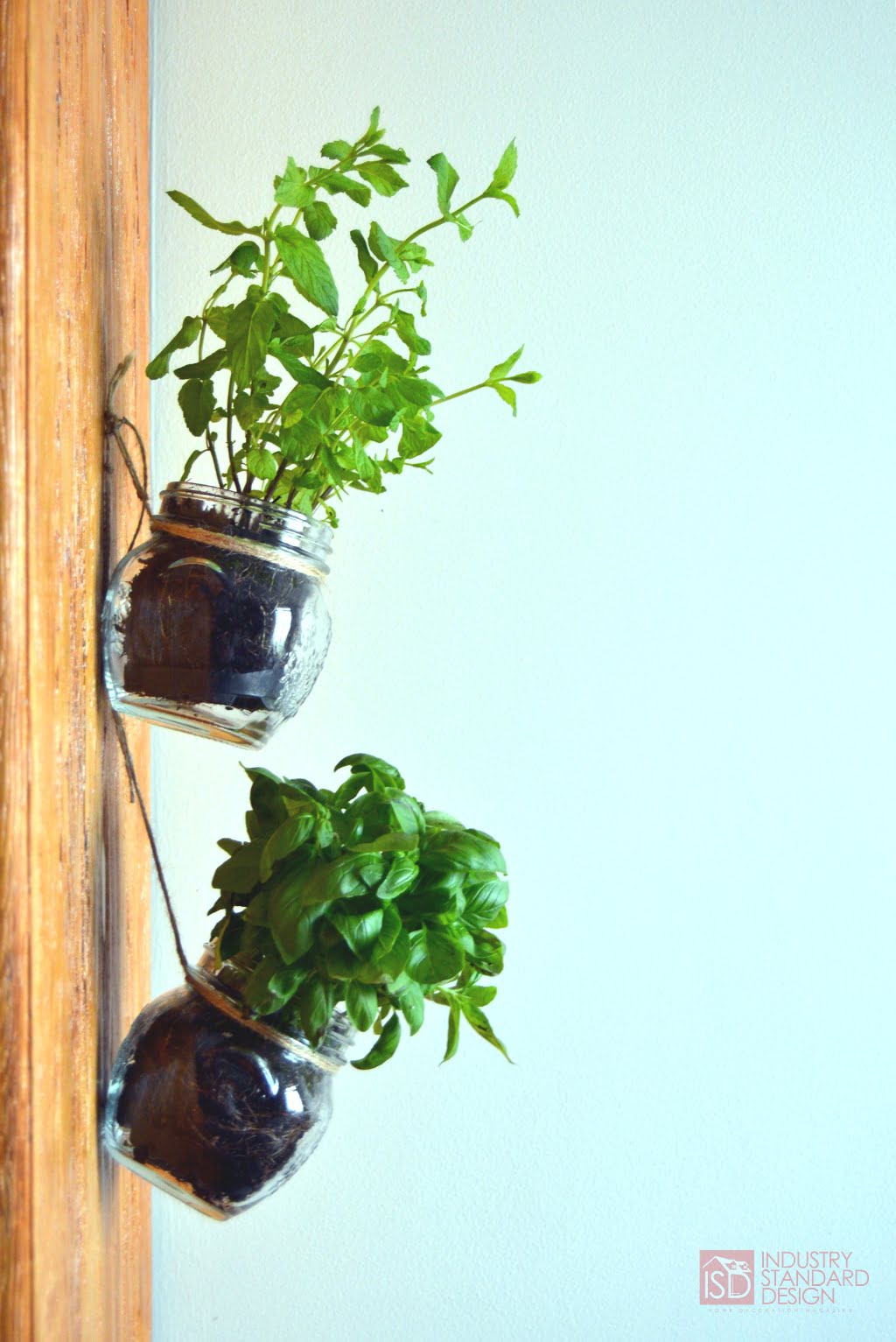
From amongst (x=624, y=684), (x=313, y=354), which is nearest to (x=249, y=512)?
(x=313, y=354)

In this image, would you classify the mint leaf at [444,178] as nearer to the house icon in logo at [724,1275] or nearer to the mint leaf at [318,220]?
the mint leaf at [318,220]

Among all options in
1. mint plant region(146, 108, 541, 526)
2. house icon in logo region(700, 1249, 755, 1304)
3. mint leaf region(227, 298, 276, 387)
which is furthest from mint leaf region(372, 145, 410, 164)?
house icon in logo region(700, 1249, 755, 1304)

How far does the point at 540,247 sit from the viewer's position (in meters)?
1.17

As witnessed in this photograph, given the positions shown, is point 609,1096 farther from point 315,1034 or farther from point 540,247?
point 540,247

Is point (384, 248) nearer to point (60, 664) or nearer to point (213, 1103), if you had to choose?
point (60, 664)

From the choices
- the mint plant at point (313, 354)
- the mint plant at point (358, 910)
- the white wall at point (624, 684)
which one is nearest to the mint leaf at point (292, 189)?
the mint plant at point (313, 354)

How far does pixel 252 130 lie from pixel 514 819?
724 millimetres

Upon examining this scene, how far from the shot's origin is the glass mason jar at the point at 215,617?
0.70m

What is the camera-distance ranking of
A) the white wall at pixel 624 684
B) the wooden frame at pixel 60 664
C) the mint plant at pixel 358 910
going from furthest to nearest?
the white wall at pixel 624 684
the mint plant at pixel 358 910
the wooden frame at pixel 60 664

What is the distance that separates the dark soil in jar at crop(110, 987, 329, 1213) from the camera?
73 cm

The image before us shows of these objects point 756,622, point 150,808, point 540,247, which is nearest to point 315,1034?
point 150,808

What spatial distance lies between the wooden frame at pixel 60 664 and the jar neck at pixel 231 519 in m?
0.05

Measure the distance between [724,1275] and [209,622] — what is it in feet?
3.01

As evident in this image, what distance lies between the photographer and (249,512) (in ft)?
2.38
